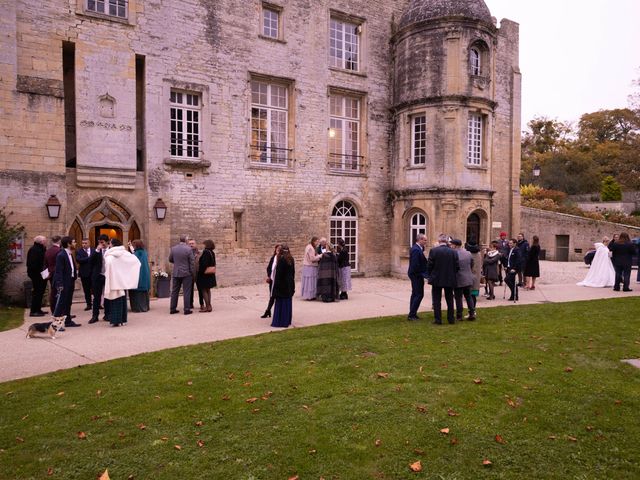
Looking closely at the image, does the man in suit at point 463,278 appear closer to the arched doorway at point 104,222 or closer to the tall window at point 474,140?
the arched doorway at point 104,222

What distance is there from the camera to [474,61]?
1883 centimetres

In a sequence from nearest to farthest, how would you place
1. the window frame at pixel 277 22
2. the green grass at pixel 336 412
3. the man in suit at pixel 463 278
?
the green grass at pixel 336 412, the man in suit at pixel 463 278, the window frame at pixel 277 22

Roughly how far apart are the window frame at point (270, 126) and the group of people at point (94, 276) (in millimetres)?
6449

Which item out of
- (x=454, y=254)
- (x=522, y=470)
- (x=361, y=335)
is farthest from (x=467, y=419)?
(x=454, y=254)

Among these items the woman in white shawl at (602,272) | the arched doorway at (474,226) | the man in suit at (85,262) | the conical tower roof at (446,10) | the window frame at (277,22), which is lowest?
the woman in white shawl at (602,272)

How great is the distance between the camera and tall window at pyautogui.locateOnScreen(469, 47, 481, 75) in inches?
729

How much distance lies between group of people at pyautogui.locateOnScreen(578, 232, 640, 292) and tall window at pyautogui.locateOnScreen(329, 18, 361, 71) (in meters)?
10.8

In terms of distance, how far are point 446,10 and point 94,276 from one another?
591 inches

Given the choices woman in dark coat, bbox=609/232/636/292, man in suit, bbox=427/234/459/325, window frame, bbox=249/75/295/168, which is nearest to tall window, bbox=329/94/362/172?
window frame, bbox=249/75/295/168

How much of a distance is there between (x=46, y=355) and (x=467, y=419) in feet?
20.1

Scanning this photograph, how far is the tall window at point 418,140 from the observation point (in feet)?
62.4

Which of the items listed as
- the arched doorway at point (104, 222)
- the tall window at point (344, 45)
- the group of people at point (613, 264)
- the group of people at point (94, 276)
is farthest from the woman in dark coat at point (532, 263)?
the arched doorway at point (104, 222)

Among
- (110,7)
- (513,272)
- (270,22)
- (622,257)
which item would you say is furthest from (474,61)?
(110,7)

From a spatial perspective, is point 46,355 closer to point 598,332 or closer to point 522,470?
point 522,470
